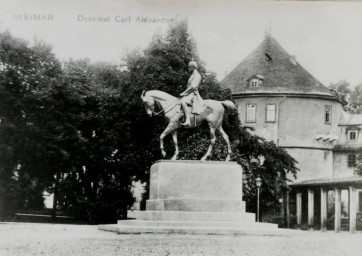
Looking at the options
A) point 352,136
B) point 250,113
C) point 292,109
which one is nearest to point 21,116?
point 250,113

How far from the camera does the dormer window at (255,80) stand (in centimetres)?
4988

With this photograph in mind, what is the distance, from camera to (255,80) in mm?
50000

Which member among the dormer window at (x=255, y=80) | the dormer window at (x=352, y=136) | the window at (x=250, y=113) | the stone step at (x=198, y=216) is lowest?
the stone step at (x=198, y=216)

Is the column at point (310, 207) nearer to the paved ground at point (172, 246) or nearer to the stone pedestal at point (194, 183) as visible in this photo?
the stone pedestal at point (194, 183)

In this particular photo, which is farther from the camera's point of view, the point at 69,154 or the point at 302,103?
the point at 302,103

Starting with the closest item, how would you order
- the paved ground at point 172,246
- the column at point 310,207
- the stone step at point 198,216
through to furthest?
the paved ground at point 172,246 → the stone step at point 198,216 → the column at point 310,207

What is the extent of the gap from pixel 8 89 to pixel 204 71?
10719 mm

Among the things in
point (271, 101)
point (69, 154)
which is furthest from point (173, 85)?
point (271, 101)

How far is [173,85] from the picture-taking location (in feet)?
108

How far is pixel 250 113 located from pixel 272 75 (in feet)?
11.8

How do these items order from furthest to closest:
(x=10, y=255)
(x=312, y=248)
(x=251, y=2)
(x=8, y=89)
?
(x=8, y=89), (x=251, y=2), (x=312, y=248), (x=10, y=255)

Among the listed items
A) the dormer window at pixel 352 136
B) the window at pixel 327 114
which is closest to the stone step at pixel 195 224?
the window at pixel 327 114

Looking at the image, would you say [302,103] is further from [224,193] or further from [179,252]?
[179,252]

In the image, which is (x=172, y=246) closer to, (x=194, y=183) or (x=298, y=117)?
(x=194, y=183)
